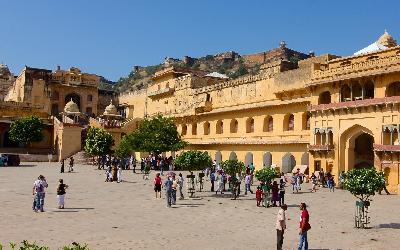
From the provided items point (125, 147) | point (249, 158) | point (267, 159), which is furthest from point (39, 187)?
point (249, 158)

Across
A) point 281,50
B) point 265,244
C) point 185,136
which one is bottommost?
point 265,244

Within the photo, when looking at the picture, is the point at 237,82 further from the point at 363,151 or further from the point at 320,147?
the point at 363,151

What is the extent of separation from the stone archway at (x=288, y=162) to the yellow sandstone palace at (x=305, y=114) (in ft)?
0.28

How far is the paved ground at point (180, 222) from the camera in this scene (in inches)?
522

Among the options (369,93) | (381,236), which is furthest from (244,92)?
(381,236)

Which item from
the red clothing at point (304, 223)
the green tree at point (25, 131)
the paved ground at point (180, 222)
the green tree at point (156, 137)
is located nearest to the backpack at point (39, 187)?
the paved ground at point (180, 222)

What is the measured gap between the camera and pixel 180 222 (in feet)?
53.8

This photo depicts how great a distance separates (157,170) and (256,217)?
2342cm

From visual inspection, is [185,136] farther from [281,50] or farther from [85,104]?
[281,50]

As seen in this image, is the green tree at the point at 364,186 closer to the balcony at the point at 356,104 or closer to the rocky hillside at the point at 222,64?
the balcony at the point at 356,104

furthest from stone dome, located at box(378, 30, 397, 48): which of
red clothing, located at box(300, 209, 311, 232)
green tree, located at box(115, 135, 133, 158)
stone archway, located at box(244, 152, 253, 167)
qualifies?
red clothing, located at box(300, 209, 311, 232)

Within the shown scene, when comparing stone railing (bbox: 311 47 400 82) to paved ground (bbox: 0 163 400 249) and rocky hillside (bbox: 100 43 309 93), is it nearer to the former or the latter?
paved ground (bbox: 0 163 400 249)

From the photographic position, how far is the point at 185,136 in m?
52.8

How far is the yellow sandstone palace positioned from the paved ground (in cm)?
709
